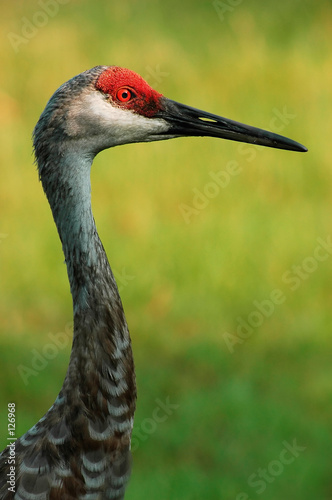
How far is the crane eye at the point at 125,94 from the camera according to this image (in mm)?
3023

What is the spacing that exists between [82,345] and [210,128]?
37.1 inches

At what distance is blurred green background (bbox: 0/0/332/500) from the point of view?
17.1 feet

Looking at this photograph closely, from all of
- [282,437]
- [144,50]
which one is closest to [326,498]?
[282,437]

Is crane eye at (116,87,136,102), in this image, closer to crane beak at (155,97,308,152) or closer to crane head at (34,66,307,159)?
crane head at (34,66,307,159)

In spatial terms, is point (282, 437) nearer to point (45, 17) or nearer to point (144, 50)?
point (144, 50)

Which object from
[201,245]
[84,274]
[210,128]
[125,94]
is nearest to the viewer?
[84,274]

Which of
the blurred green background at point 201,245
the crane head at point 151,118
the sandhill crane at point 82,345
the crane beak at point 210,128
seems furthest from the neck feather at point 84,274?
the blurred green background at point 201,245

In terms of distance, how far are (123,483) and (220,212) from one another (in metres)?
4.68

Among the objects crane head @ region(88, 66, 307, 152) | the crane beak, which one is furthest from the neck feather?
the crane beak

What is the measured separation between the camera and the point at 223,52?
9.10 metres

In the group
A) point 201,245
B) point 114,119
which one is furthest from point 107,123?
point 201,245

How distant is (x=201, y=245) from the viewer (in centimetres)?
710

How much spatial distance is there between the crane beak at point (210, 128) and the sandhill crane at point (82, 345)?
259 millimetres

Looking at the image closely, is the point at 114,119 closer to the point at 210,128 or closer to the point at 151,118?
the point at 151,118
